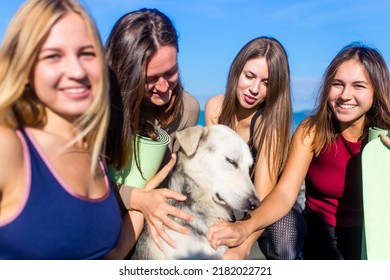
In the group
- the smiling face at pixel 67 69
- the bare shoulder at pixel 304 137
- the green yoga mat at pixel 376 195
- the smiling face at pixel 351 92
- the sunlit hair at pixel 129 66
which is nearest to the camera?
the smiling face at pixel 67 69

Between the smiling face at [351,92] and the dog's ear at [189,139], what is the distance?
45.4 inches

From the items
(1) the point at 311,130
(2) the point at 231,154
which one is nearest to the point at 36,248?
(2) the point at 231,154

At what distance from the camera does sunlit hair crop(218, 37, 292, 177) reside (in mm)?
3385

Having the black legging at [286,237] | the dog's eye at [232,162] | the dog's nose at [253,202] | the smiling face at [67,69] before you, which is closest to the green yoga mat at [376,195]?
the black legging at [286,237]

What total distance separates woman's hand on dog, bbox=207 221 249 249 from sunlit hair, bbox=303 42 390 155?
0.97 metres

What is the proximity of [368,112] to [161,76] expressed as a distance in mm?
1638

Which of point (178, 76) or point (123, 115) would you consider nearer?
point (123, 115)

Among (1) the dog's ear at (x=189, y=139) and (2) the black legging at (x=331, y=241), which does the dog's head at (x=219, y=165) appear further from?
(2) the black legging at (x=331, y=241)

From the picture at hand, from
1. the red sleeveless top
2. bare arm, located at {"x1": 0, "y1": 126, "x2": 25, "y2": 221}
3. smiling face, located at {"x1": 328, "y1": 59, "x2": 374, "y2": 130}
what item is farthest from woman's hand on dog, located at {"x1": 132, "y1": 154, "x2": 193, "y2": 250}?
smiling face, located at {"x1": 328, "y1": 59, "x2": 374, "y2": 130}

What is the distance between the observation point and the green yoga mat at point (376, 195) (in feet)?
9.73
